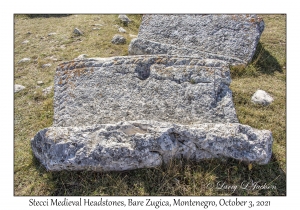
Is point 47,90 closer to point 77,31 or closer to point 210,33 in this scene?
point 77,31

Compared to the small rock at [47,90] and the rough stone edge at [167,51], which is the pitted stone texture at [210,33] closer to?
the rough stone edge at [167,51]

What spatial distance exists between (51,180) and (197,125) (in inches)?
95.5

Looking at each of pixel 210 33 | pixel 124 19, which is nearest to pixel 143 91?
pixel 210 33

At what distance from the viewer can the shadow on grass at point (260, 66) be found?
5930mm

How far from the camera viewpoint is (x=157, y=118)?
3939 mm

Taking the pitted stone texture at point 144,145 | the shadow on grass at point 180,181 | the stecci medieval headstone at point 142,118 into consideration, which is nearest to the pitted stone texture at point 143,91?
the stecci medieval headstone at point 142,118

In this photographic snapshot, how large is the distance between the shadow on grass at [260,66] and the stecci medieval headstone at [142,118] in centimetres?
171

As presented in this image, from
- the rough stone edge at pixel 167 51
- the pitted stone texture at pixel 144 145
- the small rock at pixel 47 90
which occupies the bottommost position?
the pitted stone texture at pixel 144 145

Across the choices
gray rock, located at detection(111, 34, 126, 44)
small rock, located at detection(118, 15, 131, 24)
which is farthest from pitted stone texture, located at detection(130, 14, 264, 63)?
small rock, located at detection(118, 15, 131, 24)

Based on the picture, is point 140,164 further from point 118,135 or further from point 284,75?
point 284,75

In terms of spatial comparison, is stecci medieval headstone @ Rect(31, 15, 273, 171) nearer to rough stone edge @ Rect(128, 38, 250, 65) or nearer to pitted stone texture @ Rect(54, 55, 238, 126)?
pitted stone texture @ Rect(54, 55, 238, 126)

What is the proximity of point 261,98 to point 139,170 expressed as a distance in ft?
10.2

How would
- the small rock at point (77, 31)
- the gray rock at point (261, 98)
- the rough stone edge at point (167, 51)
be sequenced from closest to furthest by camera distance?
the gray rock at point (261, 98) < the rough stone edge at point (167, 51) < the small rock at point (77, 31)

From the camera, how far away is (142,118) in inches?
155
